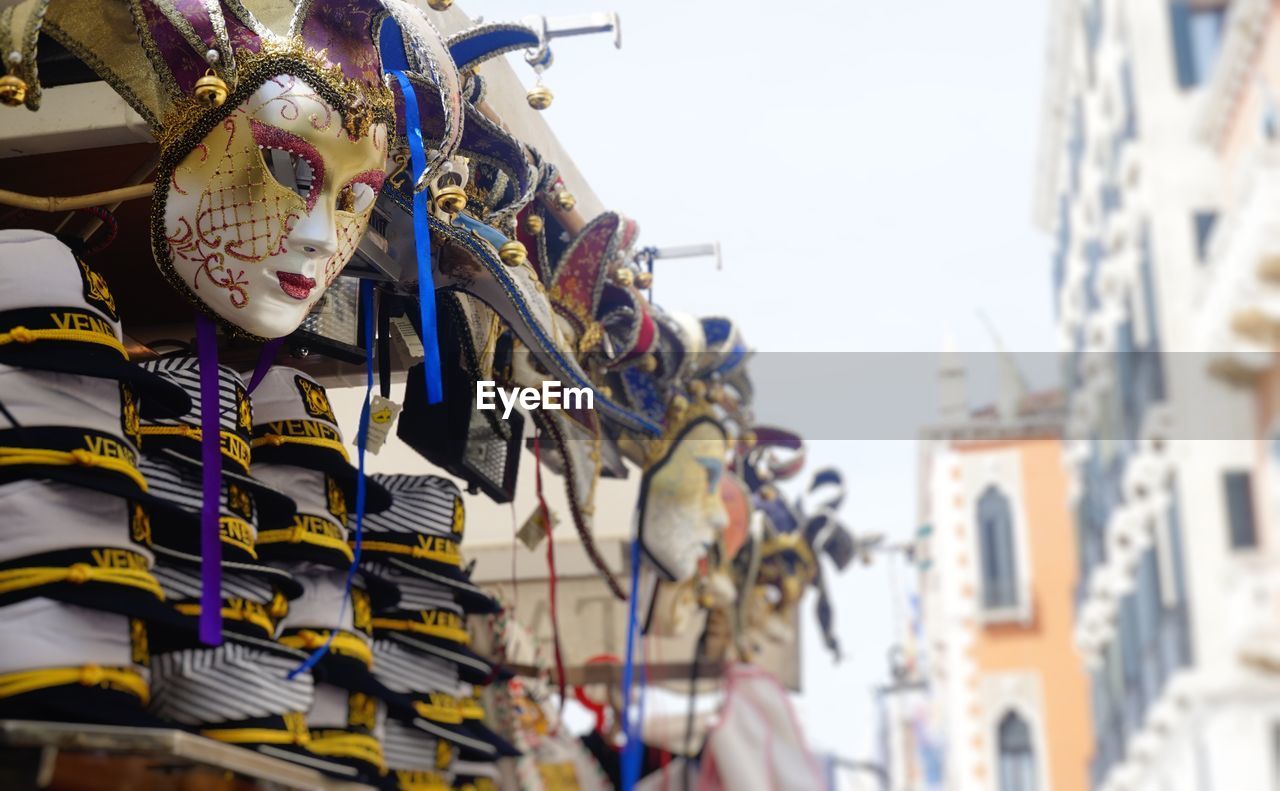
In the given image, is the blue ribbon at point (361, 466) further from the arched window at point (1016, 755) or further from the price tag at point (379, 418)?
the arched window at point (1016, 755)

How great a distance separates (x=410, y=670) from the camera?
8.64 feet

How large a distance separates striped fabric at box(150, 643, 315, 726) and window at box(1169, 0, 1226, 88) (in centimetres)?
1794

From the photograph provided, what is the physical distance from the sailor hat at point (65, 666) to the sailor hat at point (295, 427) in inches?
18.3

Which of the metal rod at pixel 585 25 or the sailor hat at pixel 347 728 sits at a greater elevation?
the metal rod at pixel 585 25

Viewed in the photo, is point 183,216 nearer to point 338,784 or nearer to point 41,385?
point 41,385

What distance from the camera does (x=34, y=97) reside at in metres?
1.66

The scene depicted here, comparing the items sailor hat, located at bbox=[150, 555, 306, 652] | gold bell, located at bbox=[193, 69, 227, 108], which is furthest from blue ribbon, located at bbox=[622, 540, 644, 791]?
gold bell, located at bbox=[193, 69, 227, 108]

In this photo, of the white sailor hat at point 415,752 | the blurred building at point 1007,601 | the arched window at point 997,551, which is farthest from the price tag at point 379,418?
the arched window at point 997,551

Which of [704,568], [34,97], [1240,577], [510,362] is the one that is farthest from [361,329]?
[1240,577]

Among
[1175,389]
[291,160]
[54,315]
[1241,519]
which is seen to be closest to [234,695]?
[54,315]

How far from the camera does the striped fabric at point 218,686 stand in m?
1.96

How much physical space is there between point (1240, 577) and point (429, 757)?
45.1 ft

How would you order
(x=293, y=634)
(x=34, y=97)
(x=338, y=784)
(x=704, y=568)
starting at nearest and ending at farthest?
(x=34, y=97), (x=338, y=784), (x=293, y=634), (x=704, y=568)

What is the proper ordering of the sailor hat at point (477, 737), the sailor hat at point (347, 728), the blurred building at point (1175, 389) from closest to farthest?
the sailor hat at point (347, 728) < the sailor hat at point (477, 737) < the blurred building at point (1175, 389)
